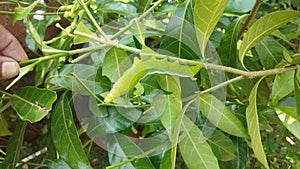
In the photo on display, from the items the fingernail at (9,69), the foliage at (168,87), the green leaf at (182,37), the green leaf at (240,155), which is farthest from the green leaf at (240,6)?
the fingernail at (9,69)

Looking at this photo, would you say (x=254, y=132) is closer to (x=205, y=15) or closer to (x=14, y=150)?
(x=205, y=15)

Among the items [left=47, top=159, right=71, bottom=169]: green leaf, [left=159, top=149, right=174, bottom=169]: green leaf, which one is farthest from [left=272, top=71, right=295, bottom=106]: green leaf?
[left=47, top=159, right=71, bottom=169]: green leaf

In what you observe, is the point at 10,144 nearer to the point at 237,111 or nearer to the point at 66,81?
the point at 66,81

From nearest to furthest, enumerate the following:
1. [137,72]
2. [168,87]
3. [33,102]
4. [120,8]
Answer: [137,72] < [168,87] < [33,102] < [120,8]

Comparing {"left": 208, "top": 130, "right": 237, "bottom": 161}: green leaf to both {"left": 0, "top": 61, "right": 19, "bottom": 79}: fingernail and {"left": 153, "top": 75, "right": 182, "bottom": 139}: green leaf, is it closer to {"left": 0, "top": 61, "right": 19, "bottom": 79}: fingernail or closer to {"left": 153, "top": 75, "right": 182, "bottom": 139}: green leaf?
{"left": 153, "top": 75, "right": 182, "bottom": 139}: green leaf

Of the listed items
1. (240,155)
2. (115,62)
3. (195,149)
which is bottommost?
(240,155)

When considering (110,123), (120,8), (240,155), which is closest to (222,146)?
(240,155)
